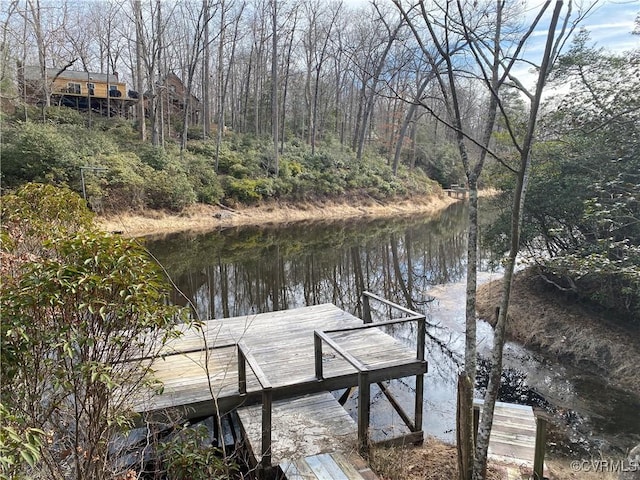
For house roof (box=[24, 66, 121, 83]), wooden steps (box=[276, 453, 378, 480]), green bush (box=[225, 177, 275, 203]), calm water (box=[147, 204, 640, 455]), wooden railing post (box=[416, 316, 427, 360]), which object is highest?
house roof (box=[24, 66, 121, 83])

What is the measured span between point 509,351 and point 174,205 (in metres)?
14.5

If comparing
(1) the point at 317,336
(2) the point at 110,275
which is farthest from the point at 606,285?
(2) the point at 110,275

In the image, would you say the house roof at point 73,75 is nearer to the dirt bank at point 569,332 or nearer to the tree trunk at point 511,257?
the dirt bank at point 569,332

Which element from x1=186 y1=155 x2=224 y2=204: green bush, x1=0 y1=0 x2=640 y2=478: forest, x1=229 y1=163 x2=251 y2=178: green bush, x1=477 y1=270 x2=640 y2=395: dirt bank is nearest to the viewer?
x1=0 y1=0 x2=640 y2=478: forest

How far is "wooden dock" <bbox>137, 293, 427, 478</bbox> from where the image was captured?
389 centimetres

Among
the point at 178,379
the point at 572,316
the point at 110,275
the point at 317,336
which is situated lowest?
the point at 572,316

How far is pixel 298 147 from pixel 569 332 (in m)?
22.0

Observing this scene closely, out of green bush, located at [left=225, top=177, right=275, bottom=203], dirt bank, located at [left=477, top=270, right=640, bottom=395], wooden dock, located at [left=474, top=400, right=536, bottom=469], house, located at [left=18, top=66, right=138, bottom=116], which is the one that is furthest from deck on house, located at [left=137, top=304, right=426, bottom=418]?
house, located at [left=18, top=66, right=138, bottom=116]

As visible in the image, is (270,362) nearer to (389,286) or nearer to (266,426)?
(266,426)

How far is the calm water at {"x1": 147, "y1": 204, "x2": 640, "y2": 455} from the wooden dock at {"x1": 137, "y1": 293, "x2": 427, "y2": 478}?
835 mm

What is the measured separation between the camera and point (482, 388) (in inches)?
246

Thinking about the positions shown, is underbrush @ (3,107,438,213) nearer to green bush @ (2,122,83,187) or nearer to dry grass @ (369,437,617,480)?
green bush @ (2,122,83,187)

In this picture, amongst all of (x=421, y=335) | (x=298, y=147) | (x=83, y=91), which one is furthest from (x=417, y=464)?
(x=83, y=91)

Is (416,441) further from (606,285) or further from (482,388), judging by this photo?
(606,285)
